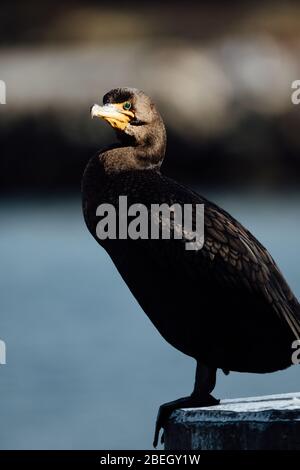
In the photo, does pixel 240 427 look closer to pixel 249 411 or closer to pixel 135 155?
pixel 249 411

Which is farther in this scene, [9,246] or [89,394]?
[9,246]

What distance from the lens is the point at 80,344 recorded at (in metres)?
14.9

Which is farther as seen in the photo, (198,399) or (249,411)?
(198,399)

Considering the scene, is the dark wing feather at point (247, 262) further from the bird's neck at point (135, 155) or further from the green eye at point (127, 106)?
the green eye at point (127, 106)

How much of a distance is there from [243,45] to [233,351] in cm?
2495

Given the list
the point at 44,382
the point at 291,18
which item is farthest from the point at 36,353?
the point at 291,18

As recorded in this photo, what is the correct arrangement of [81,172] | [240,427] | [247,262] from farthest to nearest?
[81,172], [247,262], [240,427]

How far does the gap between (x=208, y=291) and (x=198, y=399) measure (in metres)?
0.33

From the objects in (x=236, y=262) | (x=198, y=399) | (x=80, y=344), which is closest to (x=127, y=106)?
(x=236, y=262)

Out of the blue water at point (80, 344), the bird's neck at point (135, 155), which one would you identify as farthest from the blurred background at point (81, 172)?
the bird's neck at point (135, 155)

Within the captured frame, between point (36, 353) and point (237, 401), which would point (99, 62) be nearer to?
point (36, 353)

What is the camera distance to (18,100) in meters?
24.4

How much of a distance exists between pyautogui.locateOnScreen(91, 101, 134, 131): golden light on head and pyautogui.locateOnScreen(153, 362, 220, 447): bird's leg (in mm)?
826

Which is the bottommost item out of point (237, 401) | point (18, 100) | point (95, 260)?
point (237, 401)
